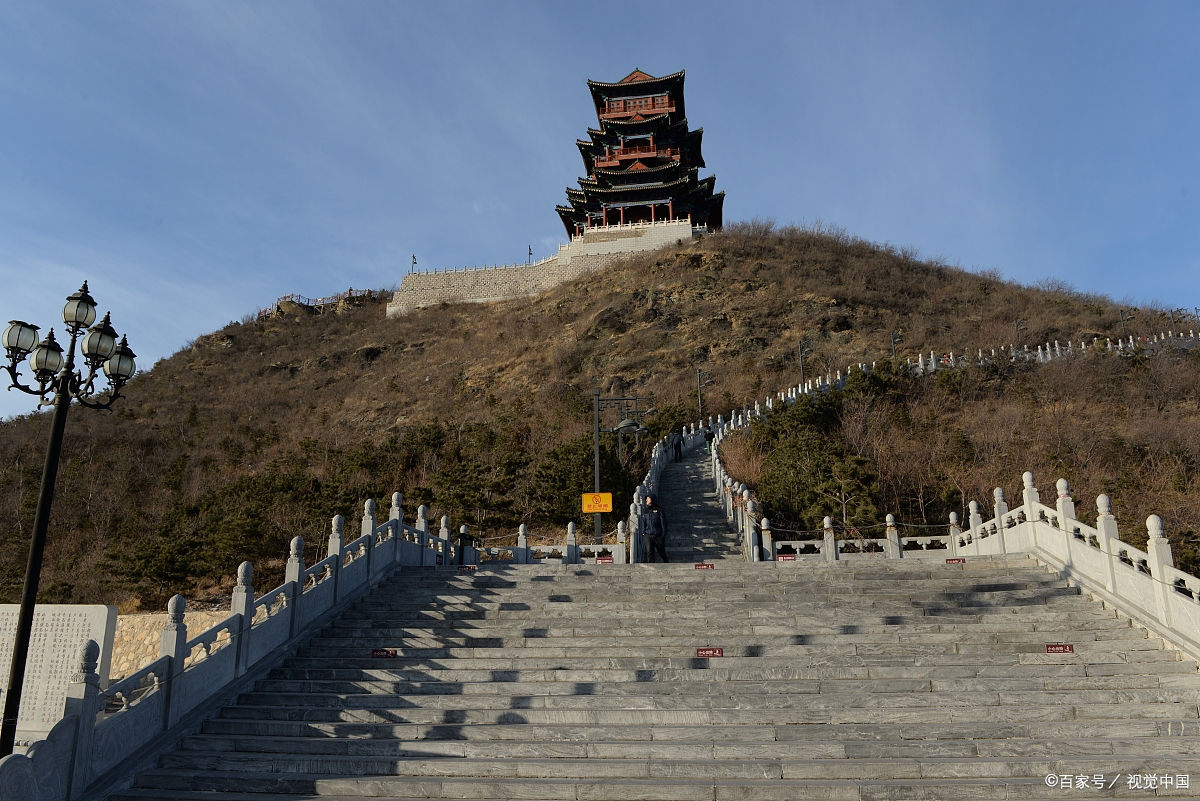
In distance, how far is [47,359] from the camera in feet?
25.4

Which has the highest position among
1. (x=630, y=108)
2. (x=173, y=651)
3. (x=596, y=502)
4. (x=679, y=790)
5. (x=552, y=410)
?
(x=630, y=108)

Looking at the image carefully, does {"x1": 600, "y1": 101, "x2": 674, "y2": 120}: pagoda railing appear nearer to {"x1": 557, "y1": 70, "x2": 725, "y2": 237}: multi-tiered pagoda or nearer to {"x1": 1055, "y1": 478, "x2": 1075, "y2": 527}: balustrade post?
{"x1": 557, "y1": 70, "x2": 725, "y2": 237}: multi-tiered pagoda

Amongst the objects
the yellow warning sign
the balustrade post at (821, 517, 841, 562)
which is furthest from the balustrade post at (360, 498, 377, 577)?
the balustrade post at (821, 517, 841, 562)

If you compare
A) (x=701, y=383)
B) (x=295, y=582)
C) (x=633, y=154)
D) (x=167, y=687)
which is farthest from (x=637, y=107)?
(x=167, y=687)

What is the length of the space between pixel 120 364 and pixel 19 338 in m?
0.96

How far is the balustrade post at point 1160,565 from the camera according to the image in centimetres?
903

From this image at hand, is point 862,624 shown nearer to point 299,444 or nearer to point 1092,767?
point 1092,767

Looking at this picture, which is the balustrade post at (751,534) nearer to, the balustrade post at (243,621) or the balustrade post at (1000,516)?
the balustrade post at (1000,516)

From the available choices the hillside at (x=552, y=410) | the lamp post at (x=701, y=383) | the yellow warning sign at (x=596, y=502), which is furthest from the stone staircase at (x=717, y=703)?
the lamp post at (x=701, y=383)

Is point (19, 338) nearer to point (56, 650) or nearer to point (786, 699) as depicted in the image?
point (56, 650)

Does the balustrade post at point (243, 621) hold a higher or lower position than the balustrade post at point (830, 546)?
lower

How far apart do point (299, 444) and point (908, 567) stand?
35.2m

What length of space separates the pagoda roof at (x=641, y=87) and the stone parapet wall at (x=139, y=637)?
52.6 meters

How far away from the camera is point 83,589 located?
22625 millimetres
